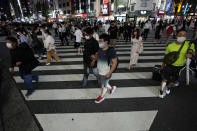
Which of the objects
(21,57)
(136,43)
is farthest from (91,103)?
(136,43)

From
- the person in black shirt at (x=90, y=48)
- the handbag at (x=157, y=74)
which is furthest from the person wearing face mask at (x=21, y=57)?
the handbag at (x=157, y=74)

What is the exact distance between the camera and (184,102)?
3482 millimetres

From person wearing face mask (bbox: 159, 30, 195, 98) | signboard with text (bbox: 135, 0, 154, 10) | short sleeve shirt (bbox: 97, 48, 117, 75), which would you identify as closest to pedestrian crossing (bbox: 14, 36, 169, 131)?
person wearing face mask (bbox: 159, 30, 195, 98)

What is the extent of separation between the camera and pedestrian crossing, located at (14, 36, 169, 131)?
280 centimetres

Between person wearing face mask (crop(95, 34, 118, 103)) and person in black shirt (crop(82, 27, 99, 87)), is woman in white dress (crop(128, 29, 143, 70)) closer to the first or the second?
person in black shirt (crop(82, 27, 99, 87))

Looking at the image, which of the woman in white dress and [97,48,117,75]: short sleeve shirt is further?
the woman in white dress

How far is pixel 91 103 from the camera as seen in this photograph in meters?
3.50

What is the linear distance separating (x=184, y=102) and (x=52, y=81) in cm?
452

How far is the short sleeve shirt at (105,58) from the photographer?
2.93 meters

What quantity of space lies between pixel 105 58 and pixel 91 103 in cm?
139

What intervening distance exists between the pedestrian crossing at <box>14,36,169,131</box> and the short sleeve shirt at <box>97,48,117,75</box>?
101 centimetres

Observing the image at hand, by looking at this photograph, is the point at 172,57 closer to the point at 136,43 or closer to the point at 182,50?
the point at 182,50

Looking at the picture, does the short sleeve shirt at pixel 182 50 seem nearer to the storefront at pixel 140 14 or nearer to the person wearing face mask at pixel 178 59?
the person wearing face mask at pixel 178 59

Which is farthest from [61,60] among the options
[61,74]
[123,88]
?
[123,88]
